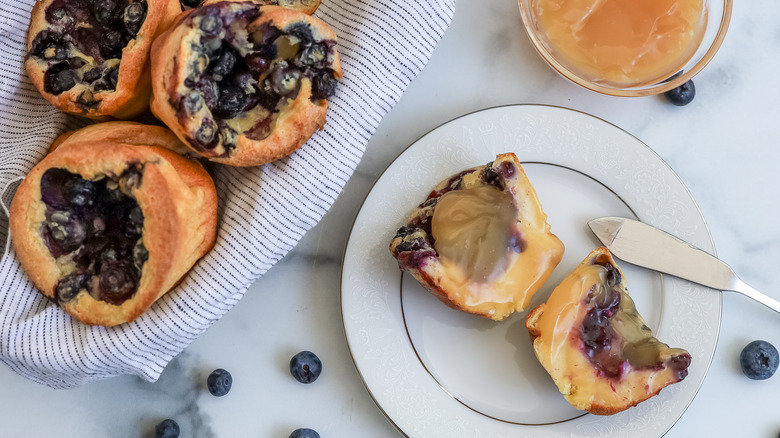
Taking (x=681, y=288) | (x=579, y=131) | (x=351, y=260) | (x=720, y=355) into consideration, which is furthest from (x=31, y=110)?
(x=720, y=355)

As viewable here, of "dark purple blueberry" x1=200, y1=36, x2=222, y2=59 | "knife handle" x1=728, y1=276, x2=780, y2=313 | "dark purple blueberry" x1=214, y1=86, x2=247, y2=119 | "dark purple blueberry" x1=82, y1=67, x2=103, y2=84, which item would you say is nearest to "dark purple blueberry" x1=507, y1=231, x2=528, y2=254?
"knife handle" x1=728, y1=276, x2=780, y2=313

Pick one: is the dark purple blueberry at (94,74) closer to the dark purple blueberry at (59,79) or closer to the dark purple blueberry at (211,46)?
the dark purple blueberry at (59,79)

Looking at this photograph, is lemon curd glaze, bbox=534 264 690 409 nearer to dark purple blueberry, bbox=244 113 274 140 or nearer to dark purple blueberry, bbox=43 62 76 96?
dark purple blueberry, bbox=244 113 274 140

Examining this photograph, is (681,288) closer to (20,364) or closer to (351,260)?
(351,260)

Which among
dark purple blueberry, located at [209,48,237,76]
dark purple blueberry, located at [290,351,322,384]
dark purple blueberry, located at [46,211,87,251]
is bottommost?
dark purple blueberry, located at [290,351,322,384]

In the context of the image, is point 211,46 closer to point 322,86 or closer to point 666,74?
point 322,86

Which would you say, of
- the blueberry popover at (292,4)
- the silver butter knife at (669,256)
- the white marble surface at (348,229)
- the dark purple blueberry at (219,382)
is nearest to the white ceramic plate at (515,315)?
the silver butter knife at (669,256)
